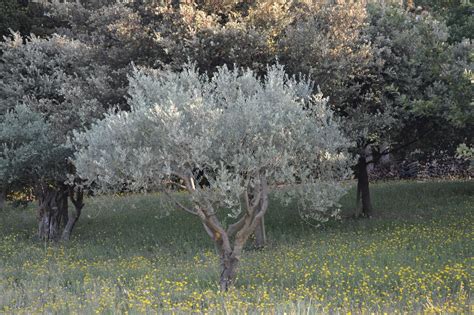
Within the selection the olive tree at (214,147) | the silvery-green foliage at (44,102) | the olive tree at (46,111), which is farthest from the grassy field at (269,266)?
the silvery-green foliage at (44,102)

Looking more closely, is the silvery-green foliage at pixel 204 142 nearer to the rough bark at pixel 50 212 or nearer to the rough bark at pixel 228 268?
the rough bark at pixel 228 268

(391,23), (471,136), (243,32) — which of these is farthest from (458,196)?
→ (243,32)

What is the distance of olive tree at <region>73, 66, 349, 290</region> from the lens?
905 cm

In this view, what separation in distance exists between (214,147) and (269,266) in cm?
360

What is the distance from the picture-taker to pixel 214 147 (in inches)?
373

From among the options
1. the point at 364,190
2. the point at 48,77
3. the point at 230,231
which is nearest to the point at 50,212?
the point at 48,77

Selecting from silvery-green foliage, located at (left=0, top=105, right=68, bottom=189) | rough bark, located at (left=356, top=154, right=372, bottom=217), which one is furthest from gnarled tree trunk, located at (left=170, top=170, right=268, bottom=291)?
rough bark, located at (left=356, top=154, right=372, bottom=217)

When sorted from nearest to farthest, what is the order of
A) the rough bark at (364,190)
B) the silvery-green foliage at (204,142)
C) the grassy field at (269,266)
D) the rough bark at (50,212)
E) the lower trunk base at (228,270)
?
the grassy field at (269,266) → the silvery-green foliage at (204,142) → the lower trunk base at (228,270) → the rough bark at (50,212) → the rough bark at (364,190)

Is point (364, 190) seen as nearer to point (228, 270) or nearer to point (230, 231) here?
point (230, 231)

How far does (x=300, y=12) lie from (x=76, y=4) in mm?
6996

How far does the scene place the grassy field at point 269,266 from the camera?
8367 millimetres

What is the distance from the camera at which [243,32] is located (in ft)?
46.3

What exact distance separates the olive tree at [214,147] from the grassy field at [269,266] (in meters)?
1.31

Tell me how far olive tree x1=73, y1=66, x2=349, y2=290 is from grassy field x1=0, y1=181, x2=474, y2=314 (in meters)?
1.31
